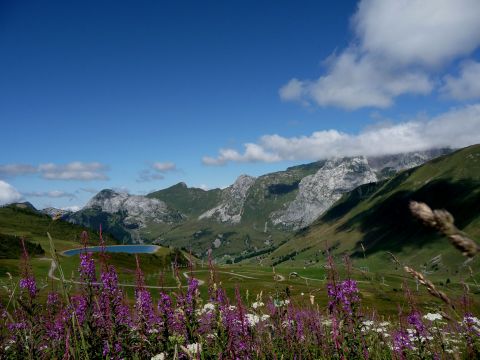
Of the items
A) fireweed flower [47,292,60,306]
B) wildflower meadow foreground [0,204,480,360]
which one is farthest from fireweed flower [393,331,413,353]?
fireweed flower [47,292,60,306]

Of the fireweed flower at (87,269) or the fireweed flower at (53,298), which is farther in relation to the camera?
the fireweed flower at (53,298)

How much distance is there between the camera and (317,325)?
7.46 metres

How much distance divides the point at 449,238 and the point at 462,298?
14.7 ft

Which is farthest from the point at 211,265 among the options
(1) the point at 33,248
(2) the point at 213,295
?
(1) the point at 33,248

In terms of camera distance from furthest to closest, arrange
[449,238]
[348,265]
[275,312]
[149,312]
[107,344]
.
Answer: [149,312] → [275,312] → [107,344] → [348,265] → [449,238]

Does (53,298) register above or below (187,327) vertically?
above

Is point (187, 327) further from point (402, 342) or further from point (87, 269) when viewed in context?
point (402, 342)

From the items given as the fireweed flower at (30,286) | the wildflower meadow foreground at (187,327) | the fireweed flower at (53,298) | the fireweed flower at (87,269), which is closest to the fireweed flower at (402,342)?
the wildflower meadow foreground at (187,327)

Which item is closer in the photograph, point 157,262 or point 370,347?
point 370,347

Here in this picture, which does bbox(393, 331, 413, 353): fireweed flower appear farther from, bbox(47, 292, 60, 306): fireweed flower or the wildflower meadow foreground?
bbox(47, 292, 60, 306): fireweed flower

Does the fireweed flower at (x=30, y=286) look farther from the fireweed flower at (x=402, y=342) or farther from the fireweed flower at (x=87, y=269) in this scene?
the fireweed flower at (x=402, y=342)

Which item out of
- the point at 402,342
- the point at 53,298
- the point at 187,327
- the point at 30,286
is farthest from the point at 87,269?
the point at 402,342

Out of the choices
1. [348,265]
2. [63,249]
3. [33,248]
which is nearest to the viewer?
[348,265]

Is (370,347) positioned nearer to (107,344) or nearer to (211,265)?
(211,265)
